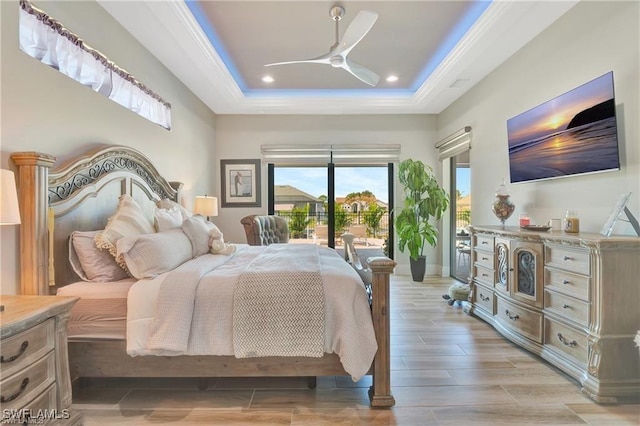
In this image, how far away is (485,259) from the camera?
312 centimetres

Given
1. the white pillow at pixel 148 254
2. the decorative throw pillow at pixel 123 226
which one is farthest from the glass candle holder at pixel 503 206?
the decorative throw pillow at pixel 123 226

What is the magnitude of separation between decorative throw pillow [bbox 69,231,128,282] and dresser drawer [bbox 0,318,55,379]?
564 millimetres

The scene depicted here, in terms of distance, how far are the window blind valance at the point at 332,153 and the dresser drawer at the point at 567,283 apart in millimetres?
3318

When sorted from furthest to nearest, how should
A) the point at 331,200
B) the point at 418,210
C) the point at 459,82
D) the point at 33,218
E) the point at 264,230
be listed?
the point at 331,200
the point at 418,210
the point at 264,230
the point at 459,82
the point at 33,218

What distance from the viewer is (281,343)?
1.73 metres

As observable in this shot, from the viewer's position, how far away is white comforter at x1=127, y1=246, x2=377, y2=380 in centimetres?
170

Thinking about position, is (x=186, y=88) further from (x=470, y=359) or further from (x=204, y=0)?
(x=470, y=359)

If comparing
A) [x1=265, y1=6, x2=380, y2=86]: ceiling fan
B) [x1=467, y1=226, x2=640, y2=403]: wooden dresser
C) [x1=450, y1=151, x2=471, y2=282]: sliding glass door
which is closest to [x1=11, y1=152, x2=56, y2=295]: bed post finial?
[x1=265, y1=6, x2=380, y2=86]: ceiling fan

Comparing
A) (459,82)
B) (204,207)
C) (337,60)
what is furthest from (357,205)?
(337,60)

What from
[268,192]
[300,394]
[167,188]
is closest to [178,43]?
[167,188]

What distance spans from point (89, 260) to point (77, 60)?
1.46 m

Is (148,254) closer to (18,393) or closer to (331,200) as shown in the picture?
(18,393)

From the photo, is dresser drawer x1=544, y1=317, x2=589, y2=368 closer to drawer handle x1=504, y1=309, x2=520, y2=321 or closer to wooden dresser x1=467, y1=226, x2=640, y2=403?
wooden dresser x1=467, y1=226, x2=640, y2=403

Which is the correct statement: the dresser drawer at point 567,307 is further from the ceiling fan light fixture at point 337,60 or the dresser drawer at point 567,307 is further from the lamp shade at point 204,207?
the lamp shade at point 204,207
